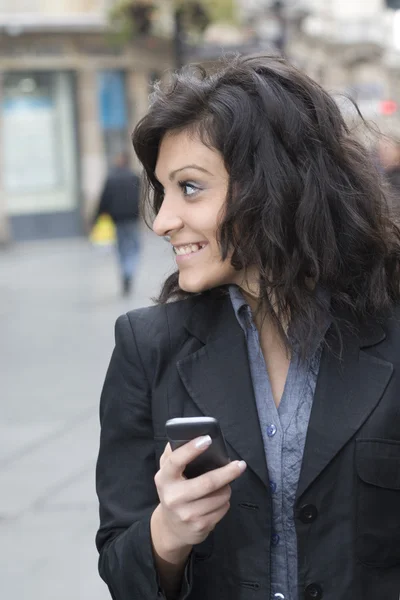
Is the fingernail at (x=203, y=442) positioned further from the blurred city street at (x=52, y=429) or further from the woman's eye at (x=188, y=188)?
the blurred city street at (x=52, y=429)

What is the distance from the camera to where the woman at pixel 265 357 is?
6.18ft

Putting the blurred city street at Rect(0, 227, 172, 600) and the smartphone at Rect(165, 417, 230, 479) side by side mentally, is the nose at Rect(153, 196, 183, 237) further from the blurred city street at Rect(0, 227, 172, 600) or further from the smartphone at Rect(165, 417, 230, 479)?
the smartphone at Rect(165, 417, 230, 479)

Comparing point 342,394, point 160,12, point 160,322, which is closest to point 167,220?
point 160,322

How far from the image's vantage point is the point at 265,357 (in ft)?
6.64

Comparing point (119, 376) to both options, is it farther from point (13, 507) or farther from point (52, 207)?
point (52, 207)

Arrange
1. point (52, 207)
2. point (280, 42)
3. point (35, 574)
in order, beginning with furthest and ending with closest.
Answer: point (52, 207) → point (280, 42) → point (35, 574)

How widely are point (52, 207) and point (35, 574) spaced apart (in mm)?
20080

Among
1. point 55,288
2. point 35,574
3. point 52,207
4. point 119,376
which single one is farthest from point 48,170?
point 119,376

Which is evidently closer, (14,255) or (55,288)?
(55,288)

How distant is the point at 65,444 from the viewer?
21.8ft

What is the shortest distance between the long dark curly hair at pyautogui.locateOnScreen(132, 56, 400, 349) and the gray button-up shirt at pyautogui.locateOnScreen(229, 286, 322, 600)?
0.08 metres

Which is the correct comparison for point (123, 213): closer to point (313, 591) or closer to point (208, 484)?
point (313, 591)

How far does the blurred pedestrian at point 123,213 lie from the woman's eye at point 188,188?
12.0 meters

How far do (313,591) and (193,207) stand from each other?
2.26ft
